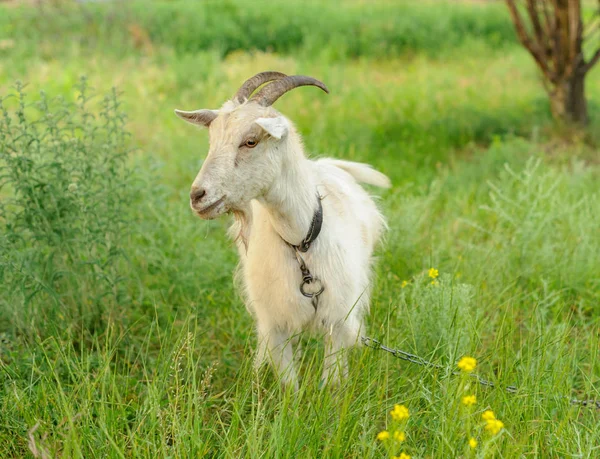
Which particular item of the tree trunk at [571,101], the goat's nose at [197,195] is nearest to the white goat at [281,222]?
the goat's nose at [197,195]

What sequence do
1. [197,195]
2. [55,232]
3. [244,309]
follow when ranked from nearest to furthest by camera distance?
[197,195] < [55,232] < [244,309]

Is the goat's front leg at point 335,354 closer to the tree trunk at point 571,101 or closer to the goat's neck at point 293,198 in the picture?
the goat's neck at point 293,198

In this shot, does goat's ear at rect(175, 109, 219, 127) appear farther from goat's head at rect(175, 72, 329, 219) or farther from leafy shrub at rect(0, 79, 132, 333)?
leafy shrub at rect(0, 79, 132, 333)

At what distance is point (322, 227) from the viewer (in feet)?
9.88

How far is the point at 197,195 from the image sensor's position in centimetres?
245

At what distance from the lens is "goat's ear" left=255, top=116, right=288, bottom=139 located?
2.45 metres

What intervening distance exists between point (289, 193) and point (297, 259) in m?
0.32

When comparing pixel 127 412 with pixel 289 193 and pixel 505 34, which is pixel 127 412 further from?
pixel 505 34

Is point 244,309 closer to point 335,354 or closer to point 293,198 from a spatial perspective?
point 335,354

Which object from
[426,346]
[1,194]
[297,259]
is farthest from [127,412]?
[1,194]

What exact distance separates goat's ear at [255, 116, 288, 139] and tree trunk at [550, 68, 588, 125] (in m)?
5.82

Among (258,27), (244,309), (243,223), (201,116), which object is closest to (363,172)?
(244,309)

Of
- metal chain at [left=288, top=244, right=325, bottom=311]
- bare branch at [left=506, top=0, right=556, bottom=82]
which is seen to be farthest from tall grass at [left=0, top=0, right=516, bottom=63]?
metal chain at [left=288, top=244, right=325, bottom=311]

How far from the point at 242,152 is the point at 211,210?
258 millimetres
